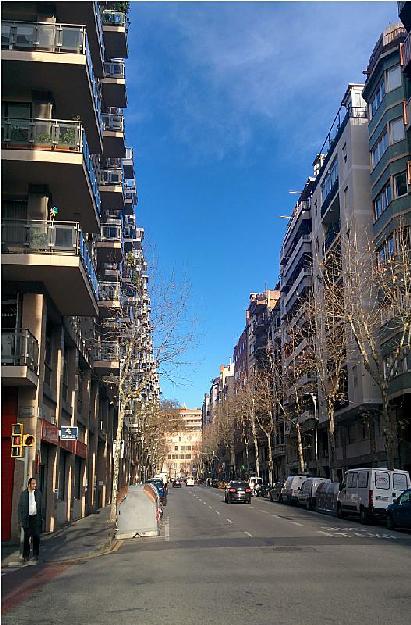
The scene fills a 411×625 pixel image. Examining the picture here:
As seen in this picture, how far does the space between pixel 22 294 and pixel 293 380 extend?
1514 inches

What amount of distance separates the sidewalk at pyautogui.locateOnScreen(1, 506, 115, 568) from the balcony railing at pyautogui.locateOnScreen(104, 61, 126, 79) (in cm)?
2108

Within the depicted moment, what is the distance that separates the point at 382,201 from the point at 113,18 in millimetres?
19241

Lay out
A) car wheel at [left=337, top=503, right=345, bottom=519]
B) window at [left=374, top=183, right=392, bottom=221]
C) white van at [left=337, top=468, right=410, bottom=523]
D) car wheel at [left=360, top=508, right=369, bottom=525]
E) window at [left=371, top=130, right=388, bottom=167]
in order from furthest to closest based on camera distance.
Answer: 1. window at [left=371, top=130, right=388, bottom=167]
2. window at [left=374, top=183, right=392, bottom=221]
3. car wheel at [left=337, top=503, right=345, bottom=519]
4. car wheel at [left=360, top=508, right=369, bottom=525]
5. white van at [left=337, top=468, right=410, bottom=523]

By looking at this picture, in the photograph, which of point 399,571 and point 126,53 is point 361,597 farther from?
point 126,53

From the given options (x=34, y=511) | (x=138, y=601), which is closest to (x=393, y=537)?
(x=34, y=511)

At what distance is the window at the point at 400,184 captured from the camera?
40.0 meters

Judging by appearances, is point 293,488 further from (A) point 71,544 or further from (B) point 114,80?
(A) point 71,544

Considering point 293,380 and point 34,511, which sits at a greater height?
point 293,380

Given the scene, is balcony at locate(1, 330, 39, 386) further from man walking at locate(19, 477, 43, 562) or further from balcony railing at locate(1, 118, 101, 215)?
balcony railing at locate(1, 118, 101, 215)

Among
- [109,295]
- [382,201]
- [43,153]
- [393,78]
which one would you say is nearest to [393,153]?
[382,201]

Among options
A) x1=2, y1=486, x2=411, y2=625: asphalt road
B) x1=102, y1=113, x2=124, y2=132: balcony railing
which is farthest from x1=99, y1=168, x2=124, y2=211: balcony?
x1=2, y1=486, x2=411, y2=625: asphalt road

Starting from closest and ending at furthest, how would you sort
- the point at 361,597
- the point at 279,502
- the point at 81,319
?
the point at 361,597 < the point at 81,319 < the point at 279,502

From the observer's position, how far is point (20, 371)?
19.0 meters

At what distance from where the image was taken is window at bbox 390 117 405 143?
40562 millimetres
